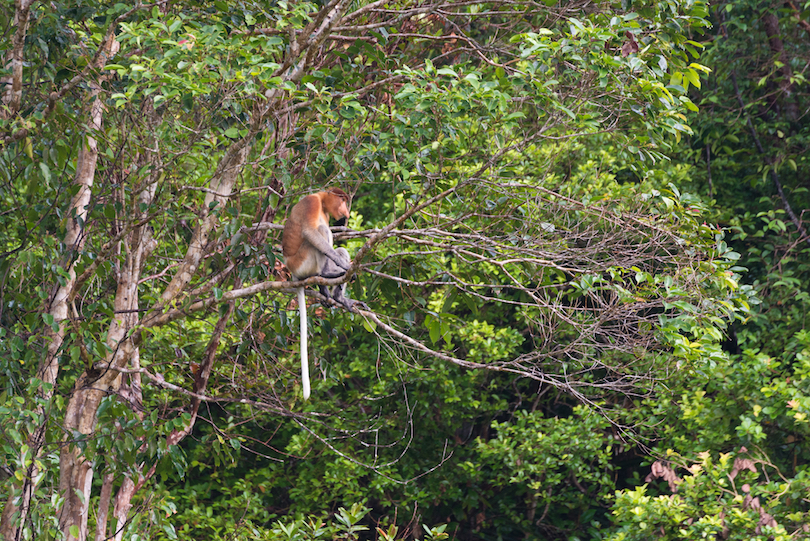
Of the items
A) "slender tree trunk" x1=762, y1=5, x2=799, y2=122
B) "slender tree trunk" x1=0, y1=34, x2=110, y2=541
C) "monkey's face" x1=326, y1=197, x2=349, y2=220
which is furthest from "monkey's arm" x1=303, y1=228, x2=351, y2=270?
"slender tree trunk" x1=762, y1=5, x2=799, y2=122

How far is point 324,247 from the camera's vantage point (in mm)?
5059

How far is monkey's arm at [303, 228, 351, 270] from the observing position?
502 cm

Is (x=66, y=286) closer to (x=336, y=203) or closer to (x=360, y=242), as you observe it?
(x=336, y=203)

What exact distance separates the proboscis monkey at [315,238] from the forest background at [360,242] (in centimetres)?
15

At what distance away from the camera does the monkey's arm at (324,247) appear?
5.02 m

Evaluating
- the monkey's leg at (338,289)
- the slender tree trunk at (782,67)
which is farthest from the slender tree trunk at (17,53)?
the slender tree trunk at (782,67)

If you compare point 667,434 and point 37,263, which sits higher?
point 37,263

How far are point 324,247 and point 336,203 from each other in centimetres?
30

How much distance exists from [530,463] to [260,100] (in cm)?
486

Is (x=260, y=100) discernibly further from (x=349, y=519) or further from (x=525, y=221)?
(x=349, y=519)

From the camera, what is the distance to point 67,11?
418cm

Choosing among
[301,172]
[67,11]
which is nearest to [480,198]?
[301,172]

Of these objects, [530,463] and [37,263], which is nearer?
[37,263]

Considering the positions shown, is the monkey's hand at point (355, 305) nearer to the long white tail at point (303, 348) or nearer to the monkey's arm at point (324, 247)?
Answer: the long white tail at point (303, 348)
